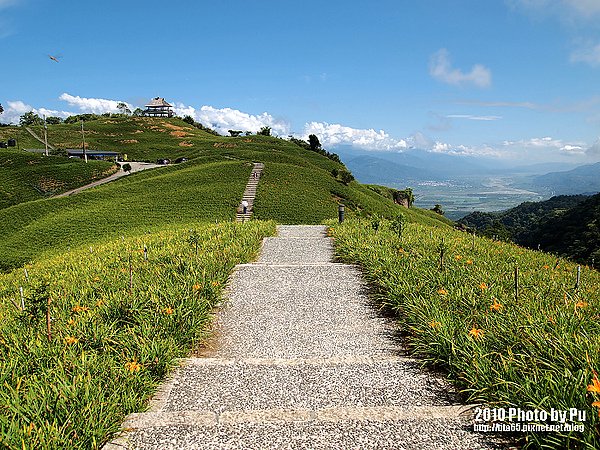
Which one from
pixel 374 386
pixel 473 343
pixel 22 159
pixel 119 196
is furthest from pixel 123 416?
pixel 22 159

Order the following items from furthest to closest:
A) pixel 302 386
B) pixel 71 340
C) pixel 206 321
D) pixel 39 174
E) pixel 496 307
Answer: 1. pixel 39 174
2. pixel 206 321
3. pixel 496 307
4. pixel 71 340
5. pixel 302 386

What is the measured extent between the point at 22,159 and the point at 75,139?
25.0m

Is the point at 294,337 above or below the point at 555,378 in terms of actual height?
below

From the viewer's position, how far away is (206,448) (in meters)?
3.43

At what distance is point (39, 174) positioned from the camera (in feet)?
139

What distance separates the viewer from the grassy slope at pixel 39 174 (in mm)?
38156

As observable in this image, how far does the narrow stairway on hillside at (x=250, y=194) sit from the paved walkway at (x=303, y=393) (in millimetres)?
18074

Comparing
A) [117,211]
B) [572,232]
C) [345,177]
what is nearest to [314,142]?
[345,177]

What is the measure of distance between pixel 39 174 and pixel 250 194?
2532cm

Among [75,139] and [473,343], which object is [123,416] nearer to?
[473,343]

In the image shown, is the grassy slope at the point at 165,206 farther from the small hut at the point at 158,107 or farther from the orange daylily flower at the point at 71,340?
the small hut at the point at 158,107

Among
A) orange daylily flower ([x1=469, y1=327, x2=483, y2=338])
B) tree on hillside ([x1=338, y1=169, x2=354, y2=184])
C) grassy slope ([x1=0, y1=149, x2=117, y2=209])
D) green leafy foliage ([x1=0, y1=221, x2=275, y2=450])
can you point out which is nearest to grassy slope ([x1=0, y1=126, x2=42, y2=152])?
grassy slope ([x1=0, y1=149, x2=117, y2=209])

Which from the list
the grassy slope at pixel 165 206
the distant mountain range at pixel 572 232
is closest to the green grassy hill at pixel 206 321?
the grassy slope at pixel 165 206

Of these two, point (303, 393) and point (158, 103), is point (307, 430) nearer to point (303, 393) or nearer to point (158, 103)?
point (303, 393)
